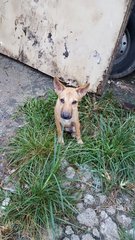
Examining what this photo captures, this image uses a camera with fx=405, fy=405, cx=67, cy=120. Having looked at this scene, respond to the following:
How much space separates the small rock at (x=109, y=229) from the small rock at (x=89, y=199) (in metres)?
0.17

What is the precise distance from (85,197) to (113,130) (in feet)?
2.21

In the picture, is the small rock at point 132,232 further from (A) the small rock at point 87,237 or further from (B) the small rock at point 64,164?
(B) the small rock at point 64,164

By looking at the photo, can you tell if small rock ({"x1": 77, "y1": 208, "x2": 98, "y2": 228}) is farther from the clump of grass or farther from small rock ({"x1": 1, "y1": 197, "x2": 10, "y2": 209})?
small rock ({"x1": 1, "y1": 197, "x2": 10, "y2": 209})

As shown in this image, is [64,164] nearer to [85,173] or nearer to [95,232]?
[85,173]

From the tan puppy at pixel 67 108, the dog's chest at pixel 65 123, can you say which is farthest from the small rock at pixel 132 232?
the dog's chest at pixel 65 123

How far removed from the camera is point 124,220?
9.34 feet

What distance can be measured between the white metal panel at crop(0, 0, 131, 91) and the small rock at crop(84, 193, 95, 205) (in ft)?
3.99

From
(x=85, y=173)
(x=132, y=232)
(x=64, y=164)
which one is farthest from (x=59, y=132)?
(x=132, y=232)

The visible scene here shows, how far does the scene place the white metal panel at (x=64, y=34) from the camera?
3529 millimetres

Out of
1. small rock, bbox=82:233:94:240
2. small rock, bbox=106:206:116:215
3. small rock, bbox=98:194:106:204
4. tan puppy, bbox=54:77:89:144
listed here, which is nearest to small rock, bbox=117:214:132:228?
small rock, bbox=106:206:116:215

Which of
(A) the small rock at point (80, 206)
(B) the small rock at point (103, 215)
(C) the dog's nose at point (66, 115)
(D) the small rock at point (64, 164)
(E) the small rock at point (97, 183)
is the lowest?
(B) the small rock at point (103, 215)

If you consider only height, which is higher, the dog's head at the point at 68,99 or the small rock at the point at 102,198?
the dog's head at the point at 68,99

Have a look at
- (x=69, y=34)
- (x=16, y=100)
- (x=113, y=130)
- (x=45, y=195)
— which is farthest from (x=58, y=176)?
(x=69, y=34)

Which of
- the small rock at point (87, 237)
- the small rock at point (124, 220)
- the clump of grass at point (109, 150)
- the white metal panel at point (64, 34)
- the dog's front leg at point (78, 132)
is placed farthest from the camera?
the white metal panel at point (64, 34)
